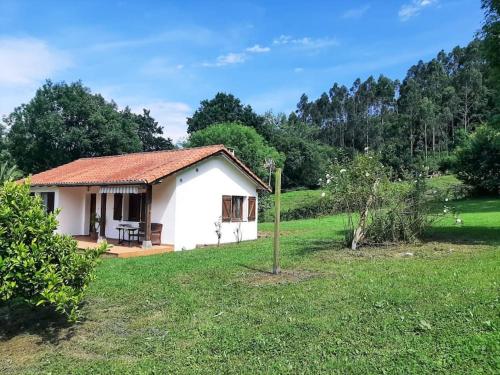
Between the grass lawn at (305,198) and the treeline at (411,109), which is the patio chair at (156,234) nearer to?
the grass lawn at (305,198)

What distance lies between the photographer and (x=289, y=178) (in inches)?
2511

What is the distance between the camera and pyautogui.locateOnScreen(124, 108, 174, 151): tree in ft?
176

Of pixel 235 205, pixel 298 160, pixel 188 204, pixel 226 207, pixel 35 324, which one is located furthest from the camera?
→ pixel 298 160

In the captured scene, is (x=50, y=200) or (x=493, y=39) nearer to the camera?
(x=493, y=39)

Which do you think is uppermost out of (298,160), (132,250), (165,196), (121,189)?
(298,160)

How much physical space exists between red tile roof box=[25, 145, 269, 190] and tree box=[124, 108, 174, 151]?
97.7 ft

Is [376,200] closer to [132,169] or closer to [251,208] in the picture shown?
[251,208]

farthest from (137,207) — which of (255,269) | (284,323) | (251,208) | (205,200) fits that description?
(284,323)

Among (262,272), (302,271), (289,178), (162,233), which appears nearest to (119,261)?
(162,233)

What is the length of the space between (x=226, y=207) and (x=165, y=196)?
3253 mm

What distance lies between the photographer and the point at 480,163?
111ft

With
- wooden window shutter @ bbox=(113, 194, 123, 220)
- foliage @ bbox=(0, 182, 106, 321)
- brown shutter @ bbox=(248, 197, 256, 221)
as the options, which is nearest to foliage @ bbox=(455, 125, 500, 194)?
brown shutter @ bbox=(248, 197, 256, 221)

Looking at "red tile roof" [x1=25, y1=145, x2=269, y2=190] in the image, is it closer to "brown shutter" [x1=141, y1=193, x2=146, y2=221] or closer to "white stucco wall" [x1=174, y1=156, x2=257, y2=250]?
"white stucco wall" [x1=174, y1=156, x2=257, y2=250]

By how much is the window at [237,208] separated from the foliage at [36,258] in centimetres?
1272
